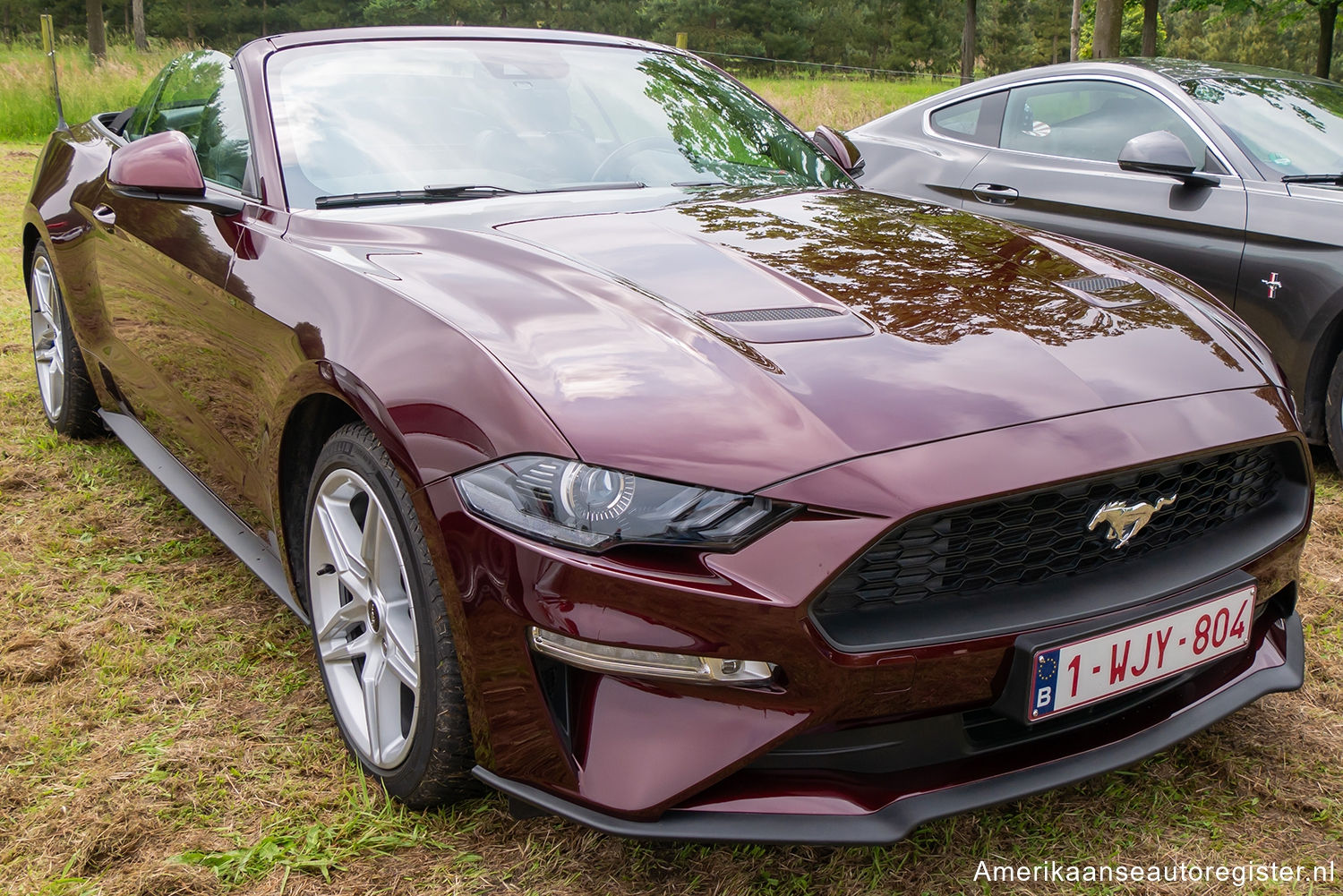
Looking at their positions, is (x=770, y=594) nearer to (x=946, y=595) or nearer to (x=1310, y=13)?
(x=946, y=595)

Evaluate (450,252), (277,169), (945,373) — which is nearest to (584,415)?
(945,373)

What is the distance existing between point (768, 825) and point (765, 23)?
54687mm

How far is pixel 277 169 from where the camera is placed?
2.45 metres

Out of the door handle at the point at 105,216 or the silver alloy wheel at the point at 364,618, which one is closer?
the silver alloy wheel at the point at 364,618

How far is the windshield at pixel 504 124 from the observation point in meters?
2.52

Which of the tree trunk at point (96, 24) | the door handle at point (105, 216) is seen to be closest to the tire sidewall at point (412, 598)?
the door handle at point (105, 216)

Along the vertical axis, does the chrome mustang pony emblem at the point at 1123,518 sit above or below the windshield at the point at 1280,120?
below

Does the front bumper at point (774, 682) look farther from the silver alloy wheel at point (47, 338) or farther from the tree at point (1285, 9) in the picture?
the tree at point (1285, 9)

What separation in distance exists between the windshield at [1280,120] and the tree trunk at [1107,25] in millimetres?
6150

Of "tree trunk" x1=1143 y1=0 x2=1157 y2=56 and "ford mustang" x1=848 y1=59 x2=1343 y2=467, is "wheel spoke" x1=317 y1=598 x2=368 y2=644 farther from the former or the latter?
"tree trunk" x1=1143 y1=0 x2=1157 y2=56

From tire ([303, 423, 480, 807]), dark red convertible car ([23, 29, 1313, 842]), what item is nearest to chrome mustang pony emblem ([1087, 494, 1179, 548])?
dark red convertible car ([23, 29, 1313, 842])

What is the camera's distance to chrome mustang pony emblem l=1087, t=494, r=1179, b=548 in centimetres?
167

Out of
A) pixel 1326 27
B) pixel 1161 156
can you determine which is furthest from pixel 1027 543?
pixel 1326 27

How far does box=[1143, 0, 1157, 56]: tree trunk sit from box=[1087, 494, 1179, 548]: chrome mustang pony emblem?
22060 millimetres
